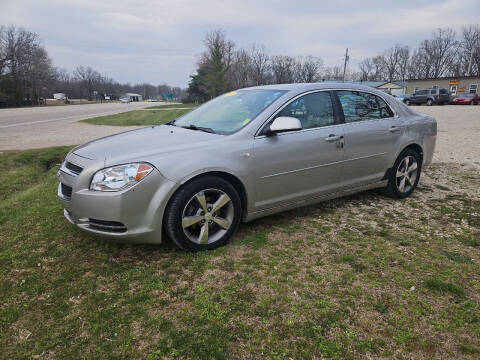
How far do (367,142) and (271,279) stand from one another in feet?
7.24

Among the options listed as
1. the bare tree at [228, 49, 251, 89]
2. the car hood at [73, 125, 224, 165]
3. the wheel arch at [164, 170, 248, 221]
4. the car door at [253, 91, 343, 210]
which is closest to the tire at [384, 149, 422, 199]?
the car door at [253, 91, 343, 210]

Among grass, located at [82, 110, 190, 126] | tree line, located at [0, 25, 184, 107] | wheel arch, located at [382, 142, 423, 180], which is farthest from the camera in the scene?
tree line, located at [0, 25, 184, 107]

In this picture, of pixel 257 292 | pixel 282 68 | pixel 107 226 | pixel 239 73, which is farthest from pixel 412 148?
pixel 282 68

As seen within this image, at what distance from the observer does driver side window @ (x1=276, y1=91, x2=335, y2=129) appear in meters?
3.54

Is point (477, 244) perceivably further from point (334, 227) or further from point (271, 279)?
point (271, 279)

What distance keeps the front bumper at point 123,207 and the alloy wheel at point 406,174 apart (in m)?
3.25

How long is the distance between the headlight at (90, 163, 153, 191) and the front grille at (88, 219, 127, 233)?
28 cm

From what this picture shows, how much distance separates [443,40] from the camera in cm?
7675

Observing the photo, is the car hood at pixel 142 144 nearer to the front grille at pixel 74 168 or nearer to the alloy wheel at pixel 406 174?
the front grille at pixel 74 168

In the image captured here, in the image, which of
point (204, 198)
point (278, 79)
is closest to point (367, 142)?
point (204, 198)

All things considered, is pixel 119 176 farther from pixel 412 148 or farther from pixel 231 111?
pixel 412 148

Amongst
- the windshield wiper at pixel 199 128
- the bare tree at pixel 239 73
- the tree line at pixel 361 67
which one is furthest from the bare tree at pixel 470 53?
the windshield wiper at pixel 199 128

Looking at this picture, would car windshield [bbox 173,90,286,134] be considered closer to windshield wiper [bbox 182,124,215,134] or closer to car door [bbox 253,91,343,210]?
windshield wiper [bbox 182,124,215,134]

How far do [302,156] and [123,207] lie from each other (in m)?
1.84
